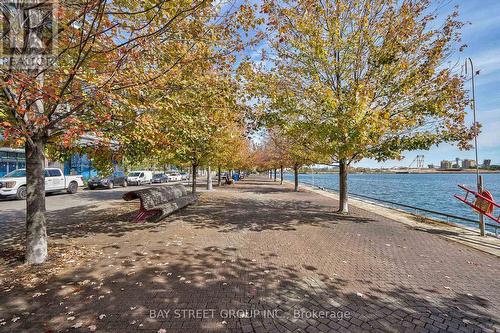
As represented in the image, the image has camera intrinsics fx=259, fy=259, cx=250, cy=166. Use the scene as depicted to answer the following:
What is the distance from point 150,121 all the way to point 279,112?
6052mm

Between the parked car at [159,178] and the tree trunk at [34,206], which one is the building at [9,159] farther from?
the tree trunk at [34,206]

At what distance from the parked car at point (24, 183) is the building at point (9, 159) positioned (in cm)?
958

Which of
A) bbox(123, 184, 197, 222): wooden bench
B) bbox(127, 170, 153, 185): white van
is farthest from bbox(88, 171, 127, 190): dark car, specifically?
bbox(123, 184, 197, 222): wooden bench

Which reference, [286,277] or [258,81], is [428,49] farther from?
[286,277]

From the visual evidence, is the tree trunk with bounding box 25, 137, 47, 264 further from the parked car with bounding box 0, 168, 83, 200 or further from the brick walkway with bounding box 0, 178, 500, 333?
the parked car with bounding box 0, 168, 83, 200

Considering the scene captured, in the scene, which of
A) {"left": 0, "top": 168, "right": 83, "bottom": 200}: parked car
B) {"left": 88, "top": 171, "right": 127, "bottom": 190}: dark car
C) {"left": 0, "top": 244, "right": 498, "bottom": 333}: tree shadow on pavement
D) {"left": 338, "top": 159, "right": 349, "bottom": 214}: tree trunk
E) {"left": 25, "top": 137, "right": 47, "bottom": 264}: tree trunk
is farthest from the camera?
{"left": 88, "top": 171, "right": 127, "bottom": 190}: dark car

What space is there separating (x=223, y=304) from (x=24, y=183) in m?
19.5

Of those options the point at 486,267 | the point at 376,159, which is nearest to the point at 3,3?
the point at 486,267

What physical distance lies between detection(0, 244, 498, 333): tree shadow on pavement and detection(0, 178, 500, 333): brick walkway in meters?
0.02

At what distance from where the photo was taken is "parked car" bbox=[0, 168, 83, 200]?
1617 centimetres

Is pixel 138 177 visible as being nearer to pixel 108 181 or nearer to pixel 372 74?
pixel 108 181

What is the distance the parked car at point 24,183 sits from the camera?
1617cm

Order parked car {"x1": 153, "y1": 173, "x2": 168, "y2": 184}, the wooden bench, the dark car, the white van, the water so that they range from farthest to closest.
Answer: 1. parked car {"x1": 153, "y1": 173, "x2": 168, "y2": 184}
2. the white van
3. the dark car
4. the water
5. the wooden bench

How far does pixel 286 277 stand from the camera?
486 cm
